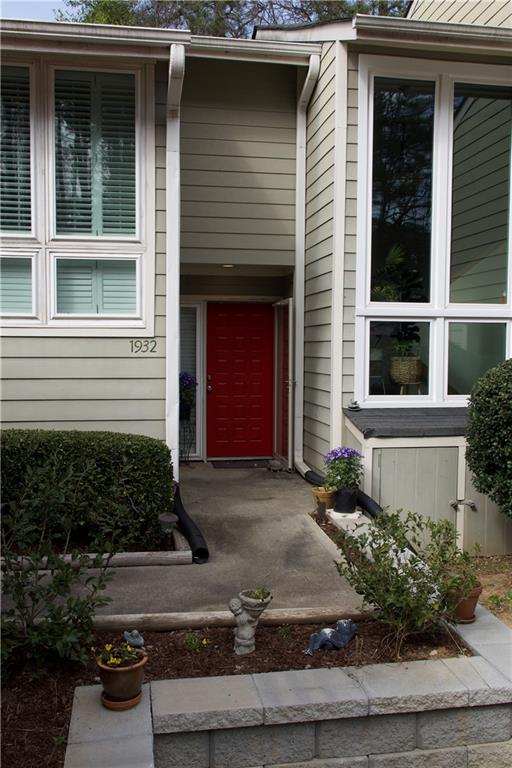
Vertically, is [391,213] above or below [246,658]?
above

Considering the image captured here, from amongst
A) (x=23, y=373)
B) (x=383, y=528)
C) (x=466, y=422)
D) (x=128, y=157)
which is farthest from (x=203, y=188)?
(x=383, y=528)

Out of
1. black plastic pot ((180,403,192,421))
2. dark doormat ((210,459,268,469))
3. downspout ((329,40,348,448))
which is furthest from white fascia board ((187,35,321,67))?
dark doormat ((210,459,268,469))

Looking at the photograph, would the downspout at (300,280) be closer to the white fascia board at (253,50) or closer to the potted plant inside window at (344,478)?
the white fascia board at (253,50)

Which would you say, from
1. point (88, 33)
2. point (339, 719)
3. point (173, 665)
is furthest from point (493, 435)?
point (88, 33)

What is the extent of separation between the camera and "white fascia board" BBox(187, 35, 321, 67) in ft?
20.8

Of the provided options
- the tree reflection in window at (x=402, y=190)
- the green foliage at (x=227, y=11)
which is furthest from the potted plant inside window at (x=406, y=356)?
the green foliage at (x=227, y=11)

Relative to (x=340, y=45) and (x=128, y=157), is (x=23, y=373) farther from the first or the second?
(x=340, y=45)

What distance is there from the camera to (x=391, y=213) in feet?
20.1

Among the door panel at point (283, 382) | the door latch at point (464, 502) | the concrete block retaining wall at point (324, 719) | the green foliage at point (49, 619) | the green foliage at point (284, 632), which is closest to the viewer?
the concrete block retaining wall at point (324, 719)

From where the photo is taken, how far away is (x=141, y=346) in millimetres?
5363

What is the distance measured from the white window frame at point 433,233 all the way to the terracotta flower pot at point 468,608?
8.98 ft

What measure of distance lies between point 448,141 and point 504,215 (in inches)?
35.4

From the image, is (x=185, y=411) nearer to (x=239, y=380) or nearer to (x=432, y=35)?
(x=239, y=380)

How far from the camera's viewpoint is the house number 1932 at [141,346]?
17.6ft
